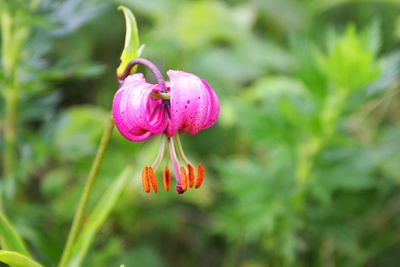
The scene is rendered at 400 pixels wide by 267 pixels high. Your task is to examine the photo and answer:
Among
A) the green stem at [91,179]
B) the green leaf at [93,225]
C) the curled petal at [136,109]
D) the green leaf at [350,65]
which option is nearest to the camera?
the curled petal at [136,109]

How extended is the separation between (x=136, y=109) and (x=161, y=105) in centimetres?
9

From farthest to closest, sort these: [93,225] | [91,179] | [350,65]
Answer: [350,65], [93,225], [91,179]

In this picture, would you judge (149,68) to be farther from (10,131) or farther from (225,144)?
(225,144)

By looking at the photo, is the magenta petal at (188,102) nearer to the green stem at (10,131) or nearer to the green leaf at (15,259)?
the green leaf at (15,259)

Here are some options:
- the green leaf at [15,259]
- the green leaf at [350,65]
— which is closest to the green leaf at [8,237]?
the green leaf at [15,259]

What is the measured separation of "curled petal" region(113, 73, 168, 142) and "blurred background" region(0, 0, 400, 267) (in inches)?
24.8

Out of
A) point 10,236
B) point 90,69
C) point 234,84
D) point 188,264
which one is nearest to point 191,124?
point 10,236

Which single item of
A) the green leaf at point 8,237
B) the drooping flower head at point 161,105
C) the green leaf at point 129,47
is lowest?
the green leaf at point 8,237

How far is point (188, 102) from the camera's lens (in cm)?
79

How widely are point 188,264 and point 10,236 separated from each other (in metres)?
1.18

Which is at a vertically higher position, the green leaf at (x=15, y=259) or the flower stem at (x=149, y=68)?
the flower stem at (x=149, y=68)

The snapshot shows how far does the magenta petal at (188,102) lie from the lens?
0.78 meters

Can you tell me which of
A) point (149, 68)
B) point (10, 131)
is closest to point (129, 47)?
point (149, 68)

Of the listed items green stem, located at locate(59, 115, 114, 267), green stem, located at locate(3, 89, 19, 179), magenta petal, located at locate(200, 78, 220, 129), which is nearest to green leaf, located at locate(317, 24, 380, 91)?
magenta petal, located at locate(200, 78, 220, 129)
